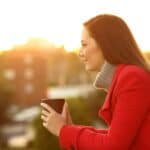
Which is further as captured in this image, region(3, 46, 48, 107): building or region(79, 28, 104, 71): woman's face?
region(3, 46, 48, 107): building

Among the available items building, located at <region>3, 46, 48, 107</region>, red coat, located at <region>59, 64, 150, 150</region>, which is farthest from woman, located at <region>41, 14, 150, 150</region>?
building, located at <region>3, 46, 48, 107</region>

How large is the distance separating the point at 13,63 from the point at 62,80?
328 cm

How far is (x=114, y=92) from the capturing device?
58.9 inches

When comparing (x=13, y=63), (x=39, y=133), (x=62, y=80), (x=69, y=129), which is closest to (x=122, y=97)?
(x=69, y=129)

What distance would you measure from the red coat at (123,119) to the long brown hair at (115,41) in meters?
0.02

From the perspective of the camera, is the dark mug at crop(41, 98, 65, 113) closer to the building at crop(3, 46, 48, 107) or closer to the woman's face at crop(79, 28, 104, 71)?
the woman's face at crop(79, 28, 104, 71)

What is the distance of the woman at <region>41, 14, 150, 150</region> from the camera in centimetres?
146

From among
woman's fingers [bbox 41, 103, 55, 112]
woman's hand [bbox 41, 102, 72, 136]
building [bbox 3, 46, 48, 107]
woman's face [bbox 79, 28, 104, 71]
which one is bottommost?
building [bbox 3, 46, 48, 107]

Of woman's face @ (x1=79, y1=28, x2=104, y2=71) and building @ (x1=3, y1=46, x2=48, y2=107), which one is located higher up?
woman's face @ (x1=79, y1=28, x2=104, y2=71)

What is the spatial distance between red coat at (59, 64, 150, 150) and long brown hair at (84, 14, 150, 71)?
2cm

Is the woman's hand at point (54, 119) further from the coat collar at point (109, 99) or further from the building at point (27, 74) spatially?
the building at point (27, 74)

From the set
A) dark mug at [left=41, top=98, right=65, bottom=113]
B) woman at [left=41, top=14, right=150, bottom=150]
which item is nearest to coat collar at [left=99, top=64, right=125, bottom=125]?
woman at [left=41, top=14, right=150, bottom=150]

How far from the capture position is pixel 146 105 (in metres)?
1.48

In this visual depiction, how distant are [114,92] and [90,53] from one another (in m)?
0.12
